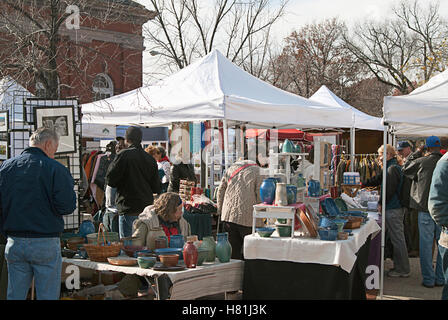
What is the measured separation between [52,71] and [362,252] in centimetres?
392

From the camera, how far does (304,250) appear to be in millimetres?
3994

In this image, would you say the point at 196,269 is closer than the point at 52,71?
Yes

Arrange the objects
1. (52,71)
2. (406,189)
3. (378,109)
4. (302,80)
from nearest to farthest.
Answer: (52,71) < (406,189) < (302,80) < (378,109)

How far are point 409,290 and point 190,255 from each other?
10.1ft

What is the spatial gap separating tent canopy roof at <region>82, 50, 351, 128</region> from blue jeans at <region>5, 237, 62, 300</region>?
3151mm

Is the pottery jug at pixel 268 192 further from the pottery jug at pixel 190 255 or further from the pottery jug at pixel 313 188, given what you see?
the pottery jug at pixel 190 255

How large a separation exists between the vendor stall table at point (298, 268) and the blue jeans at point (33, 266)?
156cm

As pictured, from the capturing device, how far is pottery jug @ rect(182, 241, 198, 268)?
3.68 meters

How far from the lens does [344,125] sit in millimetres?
7289

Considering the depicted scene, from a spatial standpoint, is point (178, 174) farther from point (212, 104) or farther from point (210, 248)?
point (210, 248)

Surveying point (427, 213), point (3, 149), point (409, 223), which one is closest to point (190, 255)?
point (3, 149)

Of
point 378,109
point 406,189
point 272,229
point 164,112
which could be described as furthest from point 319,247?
point 378,109

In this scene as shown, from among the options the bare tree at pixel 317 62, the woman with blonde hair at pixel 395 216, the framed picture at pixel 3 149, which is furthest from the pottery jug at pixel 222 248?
the bare tree at pixel 317 62
